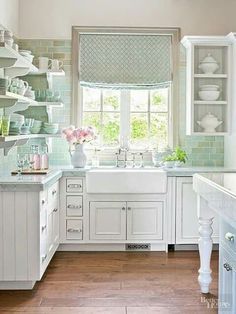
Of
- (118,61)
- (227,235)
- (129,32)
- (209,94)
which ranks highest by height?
(129,32)

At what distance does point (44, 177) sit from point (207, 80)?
2321 mm

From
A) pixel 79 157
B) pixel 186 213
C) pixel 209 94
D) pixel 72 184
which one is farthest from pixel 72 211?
pixel 209 94

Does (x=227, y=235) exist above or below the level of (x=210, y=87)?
below

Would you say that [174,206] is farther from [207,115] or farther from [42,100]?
[42,100]

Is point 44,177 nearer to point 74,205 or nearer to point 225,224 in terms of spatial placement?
point 74,205

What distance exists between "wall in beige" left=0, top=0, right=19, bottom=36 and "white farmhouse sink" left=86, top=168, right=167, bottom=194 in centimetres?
174

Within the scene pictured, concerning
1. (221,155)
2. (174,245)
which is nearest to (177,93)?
(221,155)

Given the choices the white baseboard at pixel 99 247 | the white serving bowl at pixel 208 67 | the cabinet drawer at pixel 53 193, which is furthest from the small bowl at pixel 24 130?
the white serving bowl at pixel 208 67

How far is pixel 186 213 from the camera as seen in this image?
15.9ft

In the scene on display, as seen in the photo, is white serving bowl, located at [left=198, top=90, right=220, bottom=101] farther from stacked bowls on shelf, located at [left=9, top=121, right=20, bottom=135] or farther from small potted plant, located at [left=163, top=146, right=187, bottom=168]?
stacked bowls on shelf, located at [left=9, top=121, right=20, bottom=135]

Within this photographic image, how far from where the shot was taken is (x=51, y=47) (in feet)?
17.4

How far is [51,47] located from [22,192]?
7.54 ft

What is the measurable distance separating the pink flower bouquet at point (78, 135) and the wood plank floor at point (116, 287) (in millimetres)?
1191

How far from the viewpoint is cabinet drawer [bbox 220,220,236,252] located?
2.53m
